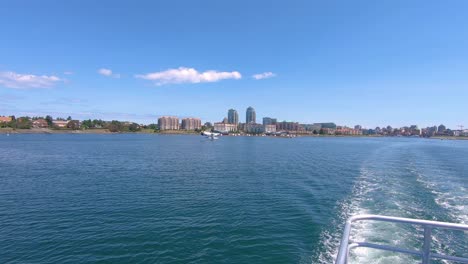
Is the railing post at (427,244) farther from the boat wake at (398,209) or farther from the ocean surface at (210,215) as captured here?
the ocean surface at (210,215)

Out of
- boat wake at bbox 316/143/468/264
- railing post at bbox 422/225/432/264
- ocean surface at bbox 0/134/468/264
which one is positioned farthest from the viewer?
ocean surface at bbox 0/134/468/264

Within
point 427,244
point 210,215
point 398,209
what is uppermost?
point 427,244

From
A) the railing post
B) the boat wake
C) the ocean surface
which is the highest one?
the railing post

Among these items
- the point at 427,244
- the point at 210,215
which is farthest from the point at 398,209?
the point at 427,244

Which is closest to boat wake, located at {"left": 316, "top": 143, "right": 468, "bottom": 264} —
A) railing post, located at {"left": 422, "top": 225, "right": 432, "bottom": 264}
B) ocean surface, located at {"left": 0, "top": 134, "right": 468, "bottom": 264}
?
ocean surface, located at {"left": 0, "top": 134, "right": 468, "bottom": 264}

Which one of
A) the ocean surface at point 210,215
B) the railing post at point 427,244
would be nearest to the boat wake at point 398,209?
the ocean surface at point 210,215

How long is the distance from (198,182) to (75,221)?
639 inches

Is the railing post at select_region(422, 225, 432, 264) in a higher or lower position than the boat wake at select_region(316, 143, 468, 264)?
higher

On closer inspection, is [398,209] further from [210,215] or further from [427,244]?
[427,244]

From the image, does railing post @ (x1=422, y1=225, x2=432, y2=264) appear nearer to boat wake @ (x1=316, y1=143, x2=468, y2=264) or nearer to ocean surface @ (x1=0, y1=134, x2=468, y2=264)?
boat wake @ (x1=316, y1=143, x2=468, y2=264)

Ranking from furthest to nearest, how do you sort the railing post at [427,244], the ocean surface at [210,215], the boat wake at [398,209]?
the ocean surface at [210,215] < the boat wake at [398,209] < the railing post at [427,244]

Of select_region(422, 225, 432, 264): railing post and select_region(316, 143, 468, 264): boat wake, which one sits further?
select_region(316, 143, 468, 264): boat wake

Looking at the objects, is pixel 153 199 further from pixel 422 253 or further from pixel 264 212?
pixel 422 253

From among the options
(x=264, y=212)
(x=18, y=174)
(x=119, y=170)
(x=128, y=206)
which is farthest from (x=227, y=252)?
(x=18, y=174)
